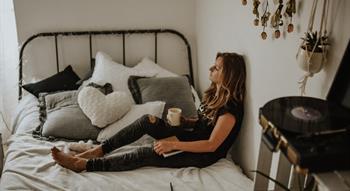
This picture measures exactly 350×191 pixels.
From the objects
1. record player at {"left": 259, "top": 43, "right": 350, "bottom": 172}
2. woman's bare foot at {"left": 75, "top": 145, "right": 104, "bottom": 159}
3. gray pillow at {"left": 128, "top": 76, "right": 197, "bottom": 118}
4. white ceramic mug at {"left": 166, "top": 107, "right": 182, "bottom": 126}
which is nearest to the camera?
record player at {"left": 259, "top": 43, "right": 350, "bottom": 172}

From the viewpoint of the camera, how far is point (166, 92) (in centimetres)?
253

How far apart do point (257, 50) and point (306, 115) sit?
872 millimetres

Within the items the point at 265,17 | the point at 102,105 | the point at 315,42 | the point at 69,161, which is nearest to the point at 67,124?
the point at 102,105

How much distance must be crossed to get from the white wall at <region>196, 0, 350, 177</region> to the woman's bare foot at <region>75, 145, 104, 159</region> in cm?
78

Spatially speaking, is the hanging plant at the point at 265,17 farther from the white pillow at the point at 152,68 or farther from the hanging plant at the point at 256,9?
the white pillow at the point at 152,68

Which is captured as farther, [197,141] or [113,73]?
[113,73]

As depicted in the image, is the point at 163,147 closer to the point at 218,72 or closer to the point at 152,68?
the point at 218,72

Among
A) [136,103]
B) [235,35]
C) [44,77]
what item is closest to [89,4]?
[44,77]

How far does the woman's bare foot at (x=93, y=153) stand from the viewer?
6.74 ft

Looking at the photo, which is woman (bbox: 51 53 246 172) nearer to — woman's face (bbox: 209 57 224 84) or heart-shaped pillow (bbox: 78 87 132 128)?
woman's face (bbox: 209 57 224 84)

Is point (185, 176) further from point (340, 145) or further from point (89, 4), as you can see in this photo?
point (89, 4)

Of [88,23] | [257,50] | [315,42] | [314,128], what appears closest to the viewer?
[314,128]

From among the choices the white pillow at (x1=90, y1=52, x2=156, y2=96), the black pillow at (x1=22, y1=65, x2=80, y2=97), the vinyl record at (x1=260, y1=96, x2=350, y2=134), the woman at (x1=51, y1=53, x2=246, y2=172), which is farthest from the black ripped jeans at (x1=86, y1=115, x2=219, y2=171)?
the vinyl record at (x1=260, y1=96, x2=350, y2=134)

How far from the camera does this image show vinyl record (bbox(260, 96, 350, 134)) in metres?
0.97
